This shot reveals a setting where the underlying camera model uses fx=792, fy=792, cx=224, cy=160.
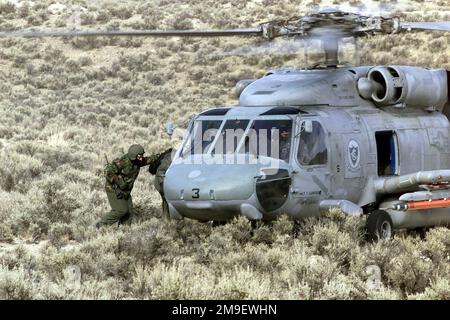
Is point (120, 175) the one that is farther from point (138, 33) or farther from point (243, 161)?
point (138, 33)

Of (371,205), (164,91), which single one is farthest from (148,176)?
(164,91)

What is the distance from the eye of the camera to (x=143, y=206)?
42.8 feet

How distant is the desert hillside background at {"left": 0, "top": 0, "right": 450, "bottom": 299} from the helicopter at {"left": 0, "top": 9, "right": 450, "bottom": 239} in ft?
1.25

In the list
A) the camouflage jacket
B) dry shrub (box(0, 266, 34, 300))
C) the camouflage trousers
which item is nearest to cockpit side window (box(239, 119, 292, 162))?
the camouflage jacket

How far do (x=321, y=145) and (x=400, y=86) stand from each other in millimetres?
1762

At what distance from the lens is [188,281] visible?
7.54 metres

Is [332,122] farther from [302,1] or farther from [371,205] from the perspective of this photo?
[302,1]

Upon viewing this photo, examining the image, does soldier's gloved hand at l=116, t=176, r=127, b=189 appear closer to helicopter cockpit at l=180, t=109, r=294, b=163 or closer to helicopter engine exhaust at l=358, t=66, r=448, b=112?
helicopter cockpit at l=180, t=109, r=294, b=163

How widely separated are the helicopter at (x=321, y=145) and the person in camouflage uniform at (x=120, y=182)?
92 cm

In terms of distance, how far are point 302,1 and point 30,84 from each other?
61.1 ft

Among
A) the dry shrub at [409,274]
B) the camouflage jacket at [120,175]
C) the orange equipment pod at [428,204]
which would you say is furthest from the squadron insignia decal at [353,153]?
the camouflage jacket at [120,175]

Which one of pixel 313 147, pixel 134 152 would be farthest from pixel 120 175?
pixel 313 147
